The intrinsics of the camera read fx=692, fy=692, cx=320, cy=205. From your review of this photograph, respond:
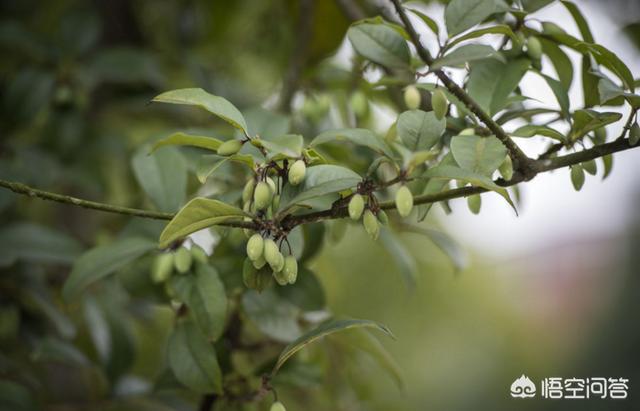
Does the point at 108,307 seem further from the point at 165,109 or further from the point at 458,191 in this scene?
the point at 458,191


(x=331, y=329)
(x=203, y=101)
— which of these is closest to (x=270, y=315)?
(x=331, y=329)

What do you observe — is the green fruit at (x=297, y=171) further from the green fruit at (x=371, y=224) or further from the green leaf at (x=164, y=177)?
the green leaf at (x=164, y=177)

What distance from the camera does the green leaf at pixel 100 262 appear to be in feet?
2.37

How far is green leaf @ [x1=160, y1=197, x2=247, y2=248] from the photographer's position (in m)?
0.50

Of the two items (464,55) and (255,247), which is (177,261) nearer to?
(255,247)

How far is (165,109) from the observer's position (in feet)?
4.22

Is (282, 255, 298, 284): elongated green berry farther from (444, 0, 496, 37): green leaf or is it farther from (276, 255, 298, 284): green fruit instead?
(444, 0, 496, 37): green leaf

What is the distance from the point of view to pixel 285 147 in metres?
0.51

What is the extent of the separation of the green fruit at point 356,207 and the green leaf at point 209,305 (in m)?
0.21

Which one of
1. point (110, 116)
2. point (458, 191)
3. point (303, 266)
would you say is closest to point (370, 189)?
point (458, 191)

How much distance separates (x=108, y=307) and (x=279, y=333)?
0.40m

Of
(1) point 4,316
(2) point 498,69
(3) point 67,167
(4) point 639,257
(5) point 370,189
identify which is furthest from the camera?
(4) point 639,257

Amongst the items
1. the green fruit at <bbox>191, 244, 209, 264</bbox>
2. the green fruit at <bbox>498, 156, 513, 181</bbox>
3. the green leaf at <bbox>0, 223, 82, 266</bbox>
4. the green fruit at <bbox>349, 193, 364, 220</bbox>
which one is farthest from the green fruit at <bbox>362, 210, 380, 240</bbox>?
the green leaf at <bbox>0, 223, 82, 266</bbox>

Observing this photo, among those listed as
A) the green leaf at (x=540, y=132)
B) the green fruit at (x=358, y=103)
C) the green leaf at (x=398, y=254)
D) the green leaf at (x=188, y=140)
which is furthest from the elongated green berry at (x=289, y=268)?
the green fruit at (x=358, y=103)
